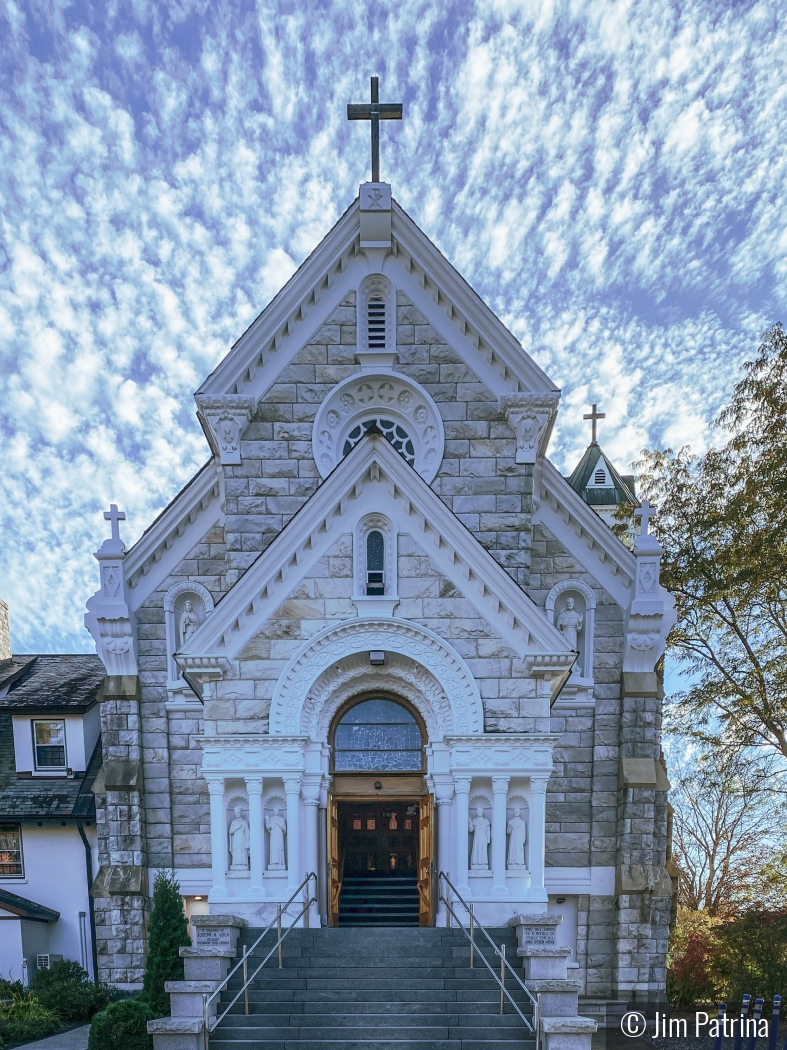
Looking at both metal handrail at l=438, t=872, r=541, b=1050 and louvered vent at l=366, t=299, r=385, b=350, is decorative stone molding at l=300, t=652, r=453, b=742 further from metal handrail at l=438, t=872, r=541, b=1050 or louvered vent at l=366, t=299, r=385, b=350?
louvered vent at l=366, t=299, r=385, b=350

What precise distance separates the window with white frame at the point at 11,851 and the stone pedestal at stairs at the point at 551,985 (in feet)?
42.2

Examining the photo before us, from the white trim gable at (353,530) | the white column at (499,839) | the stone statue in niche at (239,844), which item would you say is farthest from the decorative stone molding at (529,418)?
the stone statue in niche at (239,844)

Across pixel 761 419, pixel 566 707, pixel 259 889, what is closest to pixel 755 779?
pixel 566 707

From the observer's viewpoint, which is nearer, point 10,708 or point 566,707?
point 566,707

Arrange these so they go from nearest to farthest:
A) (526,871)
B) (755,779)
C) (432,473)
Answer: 1. (526,871)
2. (432,473)
3. (755,779)

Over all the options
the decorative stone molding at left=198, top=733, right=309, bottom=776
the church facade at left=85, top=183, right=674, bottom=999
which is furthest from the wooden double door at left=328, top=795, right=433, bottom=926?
the decorative stone molding at left=198, top=733, right=309, bottom=776

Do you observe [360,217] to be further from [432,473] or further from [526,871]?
[526,871]

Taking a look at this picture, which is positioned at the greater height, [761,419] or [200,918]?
[761,419]

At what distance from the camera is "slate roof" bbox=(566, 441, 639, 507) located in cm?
2242

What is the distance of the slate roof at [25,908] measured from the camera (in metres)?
14.4

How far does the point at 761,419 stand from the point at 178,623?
14.7m

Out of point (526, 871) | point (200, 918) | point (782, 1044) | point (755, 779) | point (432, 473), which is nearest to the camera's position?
point (200, 918)

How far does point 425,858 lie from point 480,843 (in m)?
1.43

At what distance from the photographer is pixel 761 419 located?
1552 cm
